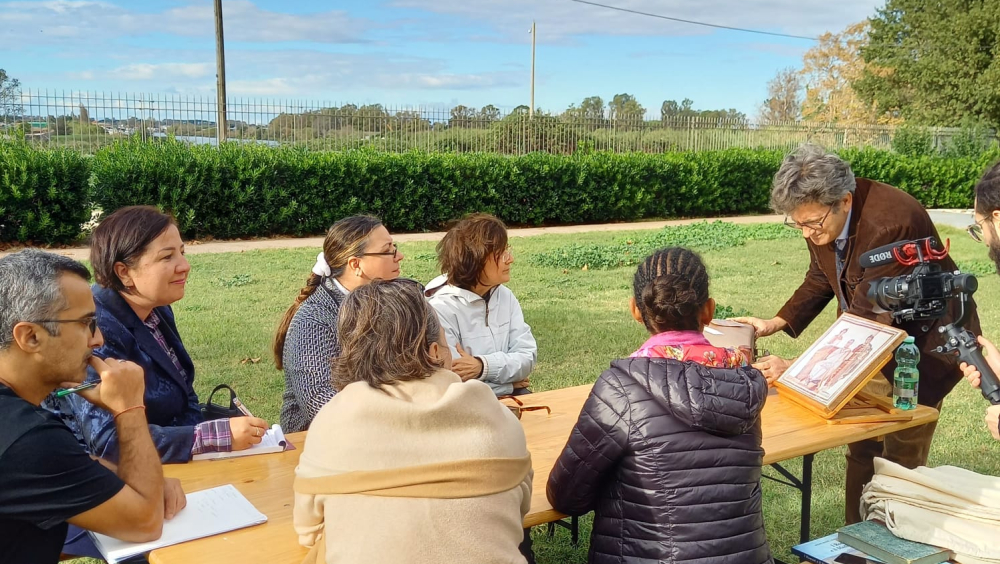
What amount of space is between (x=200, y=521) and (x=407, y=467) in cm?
75

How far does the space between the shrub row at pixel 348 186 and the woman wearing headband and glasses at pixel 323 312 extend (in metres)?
10.2

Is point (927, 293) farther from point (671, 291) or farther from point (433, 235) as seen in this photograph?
point (433, 235)

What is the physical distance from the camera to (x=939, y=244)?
349 centimetres

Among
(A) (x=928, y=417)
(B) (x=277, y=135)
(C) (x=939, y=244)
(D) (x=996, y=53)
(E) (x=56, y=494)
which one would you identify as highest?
(D) (x=996, y=53)

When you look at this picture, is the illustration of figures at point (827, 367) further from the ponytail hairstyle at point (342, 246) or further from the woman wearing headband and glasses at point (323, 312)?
the ponytail hairstyle at point (342, 246)

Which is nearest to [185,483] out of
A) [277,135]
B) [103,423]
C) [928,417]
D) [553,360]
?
[103,423]

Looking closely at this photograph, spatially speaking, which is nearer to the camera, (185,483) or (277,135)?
(185,483)

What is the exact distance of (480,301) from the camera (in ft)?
13.1

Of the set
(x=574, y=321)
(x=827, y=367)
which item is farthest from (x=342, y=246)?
(x=574, y=321)

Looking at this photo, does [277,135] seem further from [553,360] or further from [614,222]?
[553,360]

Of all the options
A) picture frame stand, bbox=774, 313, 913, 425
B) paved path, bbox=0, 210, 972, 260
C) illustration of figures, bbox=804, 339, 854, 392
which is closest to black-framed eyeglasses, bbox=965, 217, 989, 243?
picture frame stand, bbox=774, 313, 913, 425

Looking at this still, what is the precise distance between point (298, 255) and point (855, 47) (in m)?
42.8

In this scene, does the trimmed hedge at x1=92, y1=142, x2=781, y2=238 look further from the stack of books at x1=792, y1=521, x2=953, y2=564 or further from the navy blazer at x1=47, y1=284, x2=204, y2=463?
the stack of books at x1=792, y1=521, x2=953, y2=564

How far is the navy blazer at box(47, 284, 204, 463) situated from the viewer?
254cm
